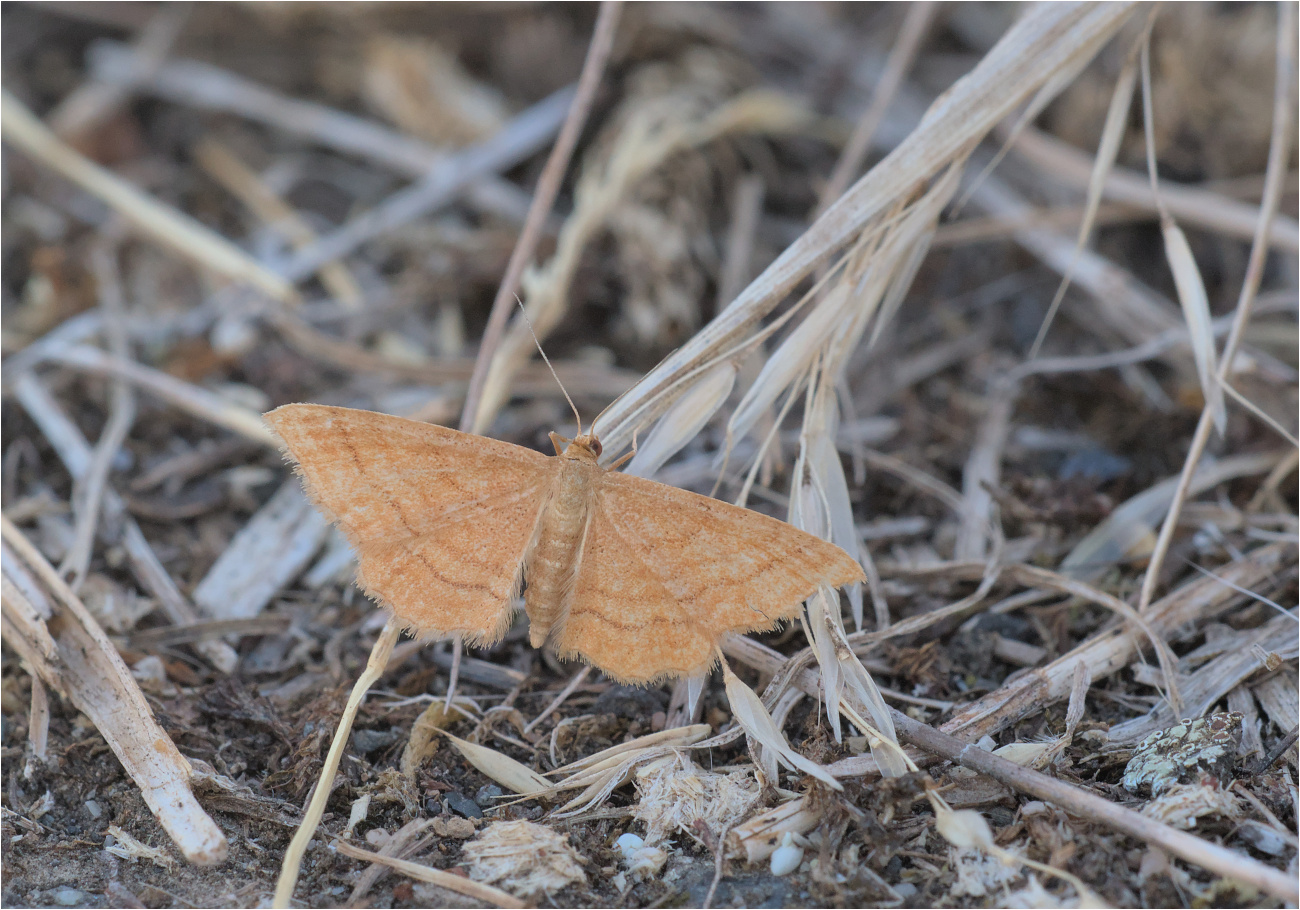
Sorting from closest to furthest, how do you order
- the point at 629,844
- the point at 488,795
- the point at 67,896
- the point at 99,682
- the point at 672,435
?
the point at 67,896 → the point at 629,844 → the point at 488,795 → the point at 99,682 → the point at 672,435

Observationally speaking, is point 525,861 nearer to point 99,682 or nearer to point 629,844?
point 629,844

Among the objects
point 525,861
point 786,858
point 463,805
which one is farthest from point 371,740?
point 786,858

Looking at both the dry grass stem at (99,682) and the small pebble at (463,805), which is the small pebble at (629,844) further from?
the dry grass stem at (99,682)

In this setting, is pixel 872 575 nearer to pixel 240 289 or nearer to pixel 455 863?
pixel 455 863

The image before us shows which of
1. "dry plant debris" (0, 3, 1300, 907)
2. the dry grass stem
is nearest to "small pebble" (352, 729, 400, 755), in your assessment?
"dry plant debris" (0, 3, 1300, 907)

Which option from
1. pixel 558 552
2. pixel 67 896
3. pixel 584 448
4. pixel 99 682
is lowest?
pixel 67 896

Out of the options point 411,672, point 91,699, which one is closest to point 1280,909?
point 411,672

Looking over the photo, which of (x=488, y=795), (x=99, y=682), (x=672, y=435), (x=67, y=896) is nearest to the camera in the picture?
(x=67, y=896)

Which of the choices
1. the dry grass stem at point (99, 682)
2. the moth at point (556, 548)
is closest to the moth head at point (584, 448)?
the moth at point (556, 548)
